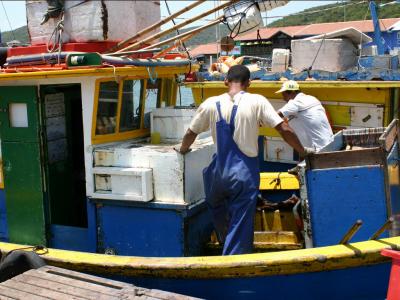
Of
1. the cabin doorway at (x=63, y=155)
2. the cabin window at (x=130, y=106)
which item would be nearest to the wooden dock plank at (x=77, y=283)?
the cabin doorway at (x=63, y=155)

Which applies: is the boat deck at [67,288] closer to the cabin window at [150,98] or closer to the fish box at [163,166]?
the fish box at [163,166]

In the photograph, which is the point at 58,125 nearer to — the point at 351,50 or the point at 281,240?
the point at 281,240

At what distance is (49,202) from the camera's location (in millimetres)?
4922

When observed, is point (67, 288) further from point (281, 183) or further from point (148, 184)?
point (281, 183)

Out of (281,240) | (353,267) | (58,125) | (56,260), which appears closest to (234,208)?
(281,240)

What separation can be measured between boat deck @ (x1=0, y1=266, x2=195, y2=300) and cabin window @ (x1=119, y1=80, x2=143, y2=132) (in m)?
1.73

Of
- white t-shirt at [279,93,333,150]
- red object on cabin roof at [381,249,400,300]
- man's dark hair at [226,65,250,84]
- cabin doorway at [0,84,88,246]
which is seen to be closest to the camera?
red object on cabin roof at [381,249,400,300]

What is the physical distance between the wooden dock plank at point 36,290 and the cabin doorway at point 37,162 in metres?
1.40

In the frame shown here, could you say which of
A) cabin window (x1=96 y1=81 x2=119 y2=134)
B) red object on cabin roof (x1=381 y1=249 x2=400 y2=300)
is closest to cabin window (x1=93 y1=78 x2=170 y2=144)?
cabin window (x1=96 y1=81 x2=119 y2=134)

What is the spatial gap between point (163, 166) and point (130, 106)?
104 centimetres

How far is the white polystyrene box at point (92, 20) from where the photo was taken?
15.0ft

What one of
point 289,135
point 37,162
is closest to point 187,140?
point 289,135

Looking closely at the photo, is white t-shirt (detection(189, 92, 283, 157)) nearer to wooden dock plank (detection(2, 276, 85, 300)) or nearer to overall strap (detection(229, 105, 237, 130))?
overall strap (detection(229, 105, 237, 130))

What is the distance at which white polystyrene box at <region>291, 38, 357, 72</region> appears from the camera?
20.8ft
